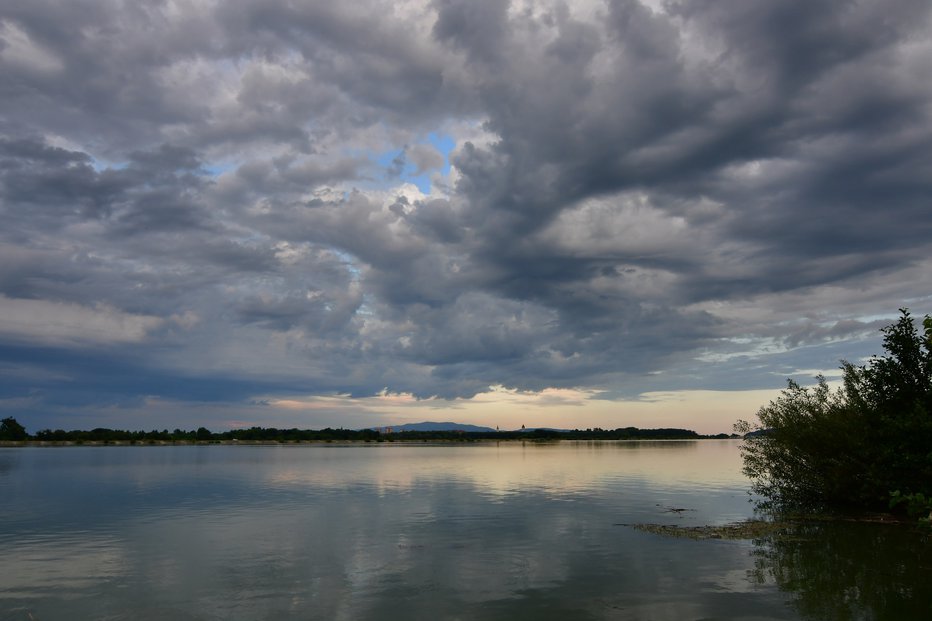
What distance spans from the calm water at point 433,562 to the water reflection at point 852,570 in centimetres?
14

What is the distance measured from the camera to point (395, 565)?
34.3 metres

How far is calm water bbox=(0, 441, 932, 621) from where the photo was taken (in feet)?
86.4

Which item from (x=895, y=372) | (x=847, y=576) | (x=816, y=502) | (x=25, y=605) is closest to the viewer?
(x=25, y=605)

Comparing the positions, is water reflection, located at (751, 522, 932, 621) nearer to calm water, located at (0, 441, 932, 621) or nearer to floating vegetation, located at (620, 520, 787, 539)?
calm water, located at (0, 441, 932, 621)

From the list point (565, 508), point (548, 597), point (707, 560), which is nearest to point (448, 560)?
point (548, 597)

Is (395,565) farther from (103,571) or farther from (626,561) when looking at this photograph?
(103,571)

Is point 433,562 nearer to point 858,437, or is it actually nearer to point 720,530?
point 720,530

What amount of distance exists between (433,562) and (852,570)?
76.6ft

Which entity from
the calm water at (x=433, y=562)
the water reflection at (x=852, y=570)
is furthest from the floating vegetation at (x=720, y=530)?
the calm water at (x=433, y=562)

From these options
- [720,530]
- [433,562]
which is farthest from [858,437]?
[433,562]

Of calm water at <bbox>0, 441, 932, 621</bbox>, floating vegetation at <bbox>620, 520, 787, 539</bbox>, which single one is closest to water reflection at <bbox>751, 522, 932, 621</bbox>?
calm water at <bbox>0, 441, 932, 621</bbox>

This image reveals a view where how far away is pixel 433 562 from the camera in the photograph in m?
34.9

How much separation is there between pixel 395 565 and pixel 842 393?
144 feet

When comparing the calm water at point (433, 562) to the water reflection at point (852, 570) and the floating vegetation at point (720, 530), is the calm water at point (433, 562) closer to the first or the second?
the water reflection at point (852, 570)
